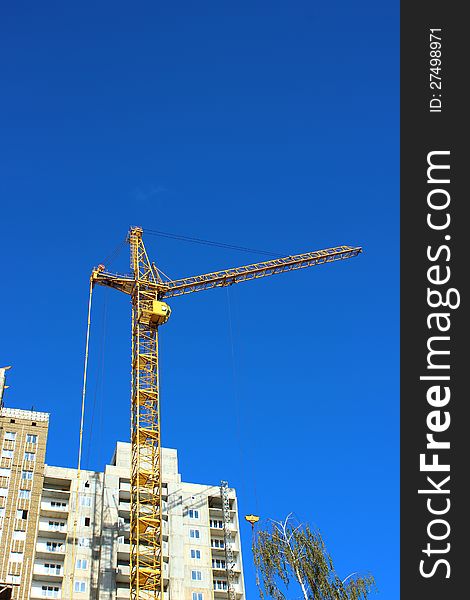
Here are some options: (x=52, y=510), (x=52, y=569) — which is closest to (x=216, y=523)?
(x=52, y=510)

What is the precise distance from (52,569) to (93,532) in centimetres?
668

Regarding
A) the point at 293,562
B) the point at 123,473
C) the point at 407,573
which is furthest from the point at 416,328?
the point at 123,473

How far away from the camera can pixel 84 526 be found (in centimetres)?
9900

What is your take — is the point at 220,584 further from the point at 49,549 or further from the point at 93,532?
the point at 49,549

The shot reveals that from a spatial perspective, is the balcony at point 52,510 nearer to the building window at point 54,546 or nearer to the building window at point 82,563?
the building window at point 54,546

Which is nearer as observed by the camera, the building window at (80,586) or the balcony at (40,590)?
the balcony at (40,590)

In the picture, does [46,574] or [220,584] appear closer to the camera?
[46,574]

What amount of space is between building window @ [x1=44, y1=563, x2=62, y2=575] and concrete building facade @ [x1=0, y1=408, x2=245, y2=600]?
0.38 feet

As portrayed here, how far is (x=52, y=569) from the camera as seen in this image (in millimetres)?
94312

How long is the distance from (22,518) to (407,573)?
6960cm

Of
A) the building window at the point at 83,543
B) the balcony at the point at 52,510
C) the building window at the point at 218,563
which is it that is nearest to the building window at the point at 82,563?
the building window at the point at 83,543

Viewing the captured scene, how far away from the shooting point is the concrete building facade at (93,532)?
92.4 meters

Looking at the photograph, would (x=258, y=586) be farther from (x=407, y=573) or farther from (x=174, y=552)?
(x=174, y=552)

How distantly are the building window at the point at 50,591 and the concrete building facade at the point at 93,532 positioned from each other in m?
0.11
